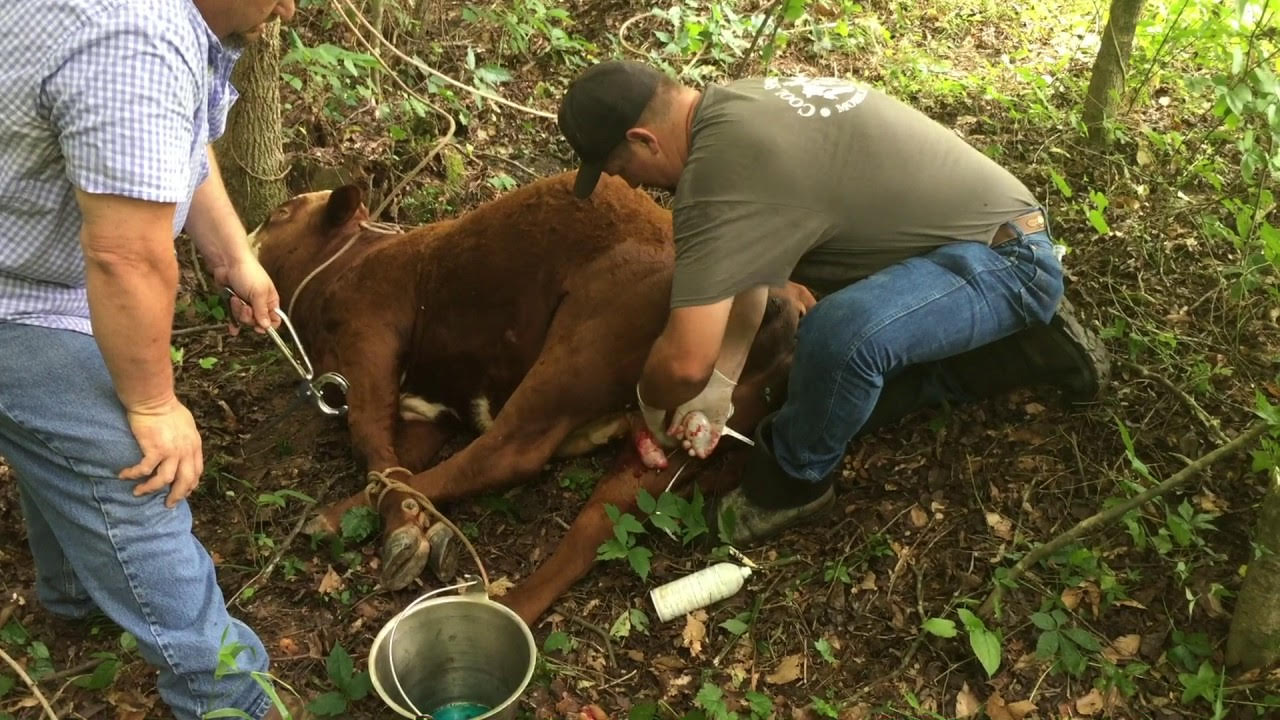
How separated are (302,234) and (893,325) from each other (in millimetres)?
2966

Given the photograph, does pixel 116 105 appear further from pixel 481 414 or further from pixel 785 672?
pixel 481 414

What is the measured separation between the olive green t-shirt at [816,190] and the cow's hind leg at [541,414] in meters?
0.85

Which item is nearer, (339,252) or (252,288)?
(252,288)

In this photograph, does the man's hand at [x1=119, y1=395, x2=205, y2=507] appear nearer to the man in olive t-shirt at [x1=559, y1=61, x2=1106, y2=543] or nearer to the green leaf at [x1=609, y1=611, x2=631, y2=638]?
the man in olive t-shirt at [x1=559, y1=61, x2=1106, y2=543]

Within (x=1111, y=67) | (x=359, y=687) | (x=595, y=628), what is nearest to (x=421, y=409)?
(x=595, y=628)

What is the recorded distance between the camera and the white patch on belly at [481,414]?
410 cm

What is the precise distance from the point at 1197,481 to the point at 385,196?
4088 mm

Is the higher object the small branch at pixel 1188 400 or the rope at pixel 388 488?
the small branch at pixel 1188 400

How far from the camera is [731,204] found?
2.75 meters

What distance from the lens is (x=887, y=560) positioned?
3215mm

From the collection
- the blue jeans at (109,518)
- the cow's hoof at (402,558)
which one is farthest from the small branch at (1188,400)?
the blue jeans at (109,518)

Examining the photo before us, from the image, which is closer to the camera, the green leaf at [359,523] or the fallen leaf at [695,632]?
the fallen leaf at [695,632]

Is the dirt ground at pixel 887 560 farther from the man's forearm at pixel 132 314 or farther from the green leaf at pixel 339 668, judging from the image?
the man's forearm at pixel 132 314

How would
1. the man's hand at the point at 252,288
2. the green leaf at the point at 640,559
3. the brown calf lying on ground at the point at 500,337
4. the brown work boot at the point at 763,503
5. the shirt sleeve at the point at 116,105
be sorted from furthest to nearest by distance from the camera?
the brown calf lying on ground at the point at 500,337, the brown work boot at the point at 763,503, the green leaf at the point at 640,559, the man's hand at the point at 252,288, the shirt sleeve at the point at 116,105
